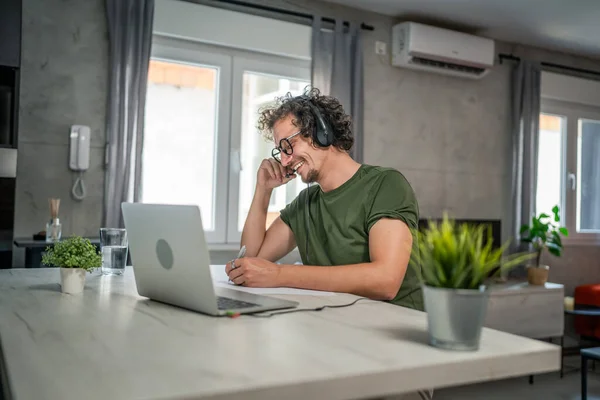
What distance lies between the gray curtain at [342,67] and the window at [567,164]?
1.89 metres

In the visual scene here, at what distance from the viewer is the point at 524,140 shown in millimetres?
4777

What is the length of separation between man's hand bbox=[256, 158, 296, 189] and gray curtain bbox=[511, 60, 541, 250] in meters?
3.16

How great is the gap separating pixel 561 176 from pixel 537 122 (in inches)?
24.7

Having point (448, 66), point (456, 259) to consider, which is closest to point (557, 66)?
point (448, 66)

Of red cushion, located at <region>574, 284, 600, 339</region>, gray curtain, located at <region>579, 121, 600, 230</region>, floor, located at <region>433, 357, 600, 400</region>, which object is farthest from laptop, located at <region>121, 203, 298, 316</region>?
gray curtain, located at <region>579, 121, 600, 230</region>

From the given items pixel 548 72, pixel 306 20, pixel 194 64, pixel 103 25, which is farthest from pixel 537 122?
pixel 103 25

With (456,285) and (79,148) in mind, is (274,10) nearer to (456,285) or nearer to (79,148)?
(79,148)

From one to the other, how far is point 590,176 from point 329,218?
430 centimetres

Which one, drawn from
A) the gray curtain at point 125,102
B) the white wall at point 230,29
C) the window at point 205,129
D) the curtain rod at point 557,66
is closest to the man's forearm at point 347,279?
the gray curtain at point 125,102

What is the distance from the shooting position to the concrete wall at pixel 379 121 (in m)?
3.19

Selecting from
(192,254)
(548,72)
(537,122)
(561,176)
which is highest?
(548,72)

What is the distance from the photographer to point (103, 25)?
3340mm

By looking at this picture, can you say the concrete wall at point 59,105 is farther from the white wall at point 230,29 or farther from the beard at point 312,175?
the beard at point 312,175

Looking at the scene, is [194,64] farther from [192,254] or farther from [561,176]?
[561,176]
